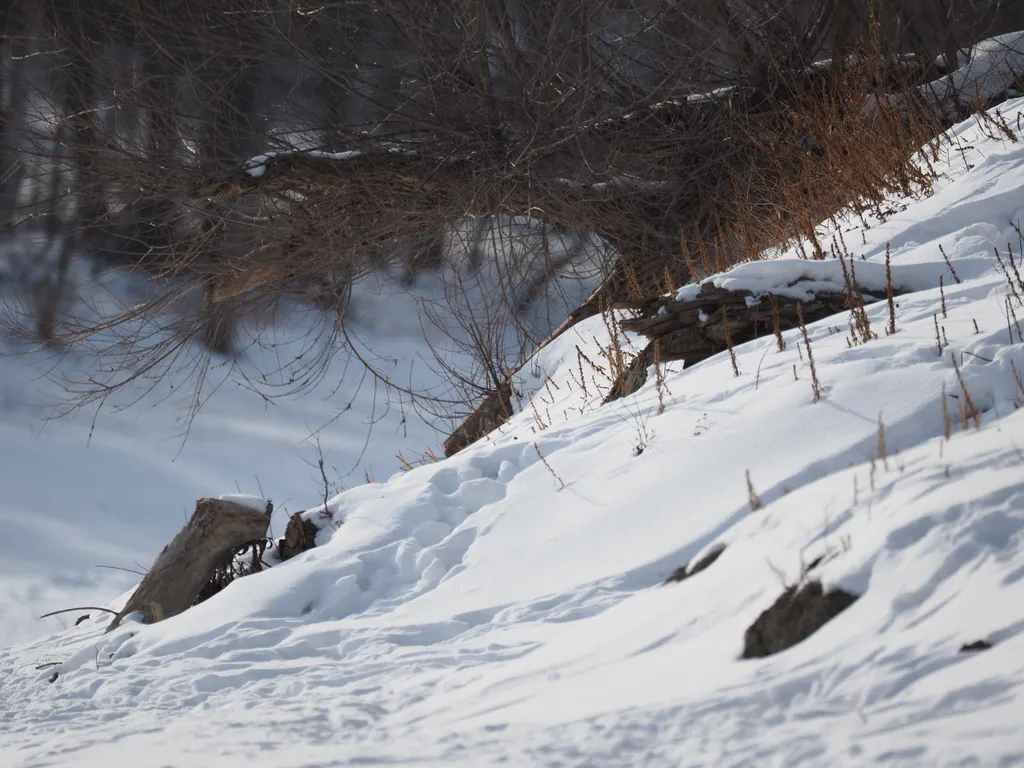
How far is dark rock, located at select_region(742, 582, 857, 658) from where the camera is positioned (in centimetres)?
227

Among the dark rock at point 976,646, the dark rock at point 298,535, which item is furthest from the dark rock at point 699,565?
the dark rock at point 298,535

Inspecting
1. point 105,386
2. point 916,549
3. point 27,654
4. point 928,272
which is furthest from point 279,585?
point 105,386

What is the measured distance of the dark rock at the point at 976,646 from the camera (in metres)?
1.95

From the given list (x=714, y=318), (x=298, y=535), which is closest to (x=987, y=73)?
(x=714, y=318)

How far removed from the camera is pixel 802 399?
3873mm

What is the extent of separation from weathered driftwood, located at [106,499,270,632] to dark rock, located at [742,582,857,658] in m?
3.97

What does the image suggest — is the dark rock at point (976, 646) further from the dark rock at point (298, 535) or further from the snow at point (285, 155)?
the snow at point (285, 155)

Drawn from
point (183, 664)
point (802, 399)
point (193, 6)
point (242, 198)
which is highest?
point (193, 6)

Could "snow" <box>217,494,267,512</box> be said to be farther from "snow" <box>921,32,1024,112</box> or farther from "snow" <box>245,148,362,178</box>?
"snow" <box>921,32,1024,112</box>

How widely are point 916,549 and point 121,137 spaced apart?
7.51 meters

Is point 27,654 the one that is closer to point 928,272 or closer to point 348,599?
point 348,599

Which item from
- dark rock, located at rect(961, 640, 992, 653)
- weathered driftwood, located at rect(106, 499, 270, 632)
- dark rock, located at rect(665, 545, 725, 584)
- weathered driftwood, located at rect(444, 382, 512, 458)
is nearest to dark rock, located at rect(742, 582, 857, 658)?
dark rock, located at rect(961, 640, 992, 653)

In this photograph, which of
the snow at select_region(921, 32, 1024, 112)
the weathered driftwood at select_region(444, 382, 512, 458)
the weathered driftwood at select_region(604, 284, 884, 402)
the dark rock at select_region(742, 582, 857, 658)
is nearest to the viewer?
the dark rock at select_region(742, 582, 857, 658)

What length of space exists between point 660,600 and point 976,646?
109 cm
